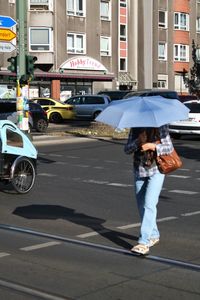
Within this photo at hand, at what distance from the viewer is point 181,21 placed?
60.9m

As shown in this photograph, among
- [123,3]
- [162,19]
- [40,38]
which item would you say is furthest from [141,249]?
[162,19]

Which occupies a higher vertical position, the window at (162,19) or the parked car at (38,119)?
the window at (162,19)

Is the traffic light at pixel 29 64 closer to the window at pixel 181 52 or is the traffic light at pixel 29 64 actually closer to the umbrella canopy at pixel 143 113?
the umbrella canopy at pixel 143 113

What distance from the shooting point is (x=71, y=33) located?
48.8 meters

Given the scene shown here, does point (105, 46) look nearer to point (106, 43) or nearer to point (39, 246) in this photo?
point (106, 43)

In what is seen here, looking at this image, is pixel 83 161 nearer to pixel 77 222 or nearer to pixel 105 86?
pixel 77 222

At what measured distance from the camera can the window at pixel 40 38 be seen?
46406 mm

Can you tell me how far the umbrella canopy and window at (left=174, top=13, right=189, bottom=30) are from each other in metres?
55.2

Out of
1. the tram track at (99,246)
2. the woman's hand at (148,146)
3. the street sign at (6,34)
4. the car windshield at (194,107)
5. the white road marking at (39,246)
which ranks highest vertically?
the street sign at (6,34)

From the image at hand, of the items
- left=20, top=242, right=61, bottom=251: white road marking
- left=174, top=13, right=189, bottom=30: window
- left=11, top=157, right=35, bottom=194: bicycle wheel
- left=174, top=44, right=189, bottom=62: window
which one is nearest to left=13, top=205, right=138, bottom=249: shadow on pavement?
left=20, top=242, right=61, bottom=251: white road marking

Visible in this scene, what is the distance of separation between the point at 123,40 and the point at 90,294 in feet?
166

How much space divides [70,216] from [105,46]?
4416 cm

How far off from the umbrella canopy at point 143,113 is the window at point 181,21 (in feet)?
181

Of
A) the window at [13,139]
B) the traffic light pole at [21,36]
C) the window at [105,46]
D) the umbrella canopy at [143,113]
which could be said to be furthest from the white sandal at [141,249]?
the window at [105,46]
